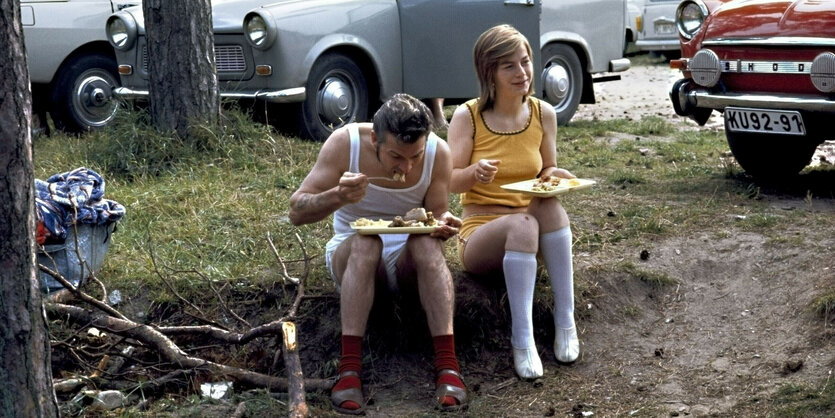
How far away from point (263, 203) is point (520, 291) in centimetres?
231

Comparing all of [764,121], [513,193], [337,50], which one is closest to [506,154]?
[513,193]

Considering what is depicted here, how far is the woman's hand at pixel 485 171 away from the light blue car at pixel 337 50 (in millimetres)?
3758

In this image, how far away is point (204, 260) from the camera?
207 inches

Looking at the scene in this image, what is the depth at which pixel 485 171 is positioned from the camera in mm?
4254

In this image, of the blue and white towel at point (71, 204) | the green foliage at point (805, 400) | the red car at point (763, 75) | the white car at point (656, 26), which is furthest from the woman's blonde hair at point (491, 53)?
the white car at point (656, 26)

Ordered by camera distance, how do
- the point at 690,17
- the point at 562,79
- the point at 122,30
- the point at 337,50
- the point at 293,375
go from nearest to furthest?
the point at 293,375 < the point at 690,17 < the point at 337,50 < the point at 122,30 < the point at 562,79

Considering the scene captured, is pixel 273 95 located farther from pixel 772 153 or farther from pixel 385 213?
pixel 385 213

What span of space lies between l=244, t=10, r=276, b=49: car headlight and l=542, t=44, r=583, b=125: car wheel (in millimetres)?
2847

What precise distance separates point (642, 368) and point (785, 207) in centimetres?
209

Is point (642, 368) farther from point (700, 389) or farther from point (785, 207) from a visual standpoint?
point (785, 207)

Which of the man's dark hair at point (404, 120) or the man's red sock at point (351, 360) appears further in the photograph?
the man's red sock at point (351, 360)

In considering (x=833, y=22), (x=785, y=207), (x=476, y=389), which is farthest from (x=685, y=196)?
(x=476, y=389)

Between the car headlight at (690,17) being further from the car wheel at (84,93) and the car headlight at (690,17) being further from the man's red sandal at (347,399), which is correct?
the car wheel at (84,93)

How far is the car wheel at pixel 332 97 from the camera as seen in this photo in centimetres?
808
